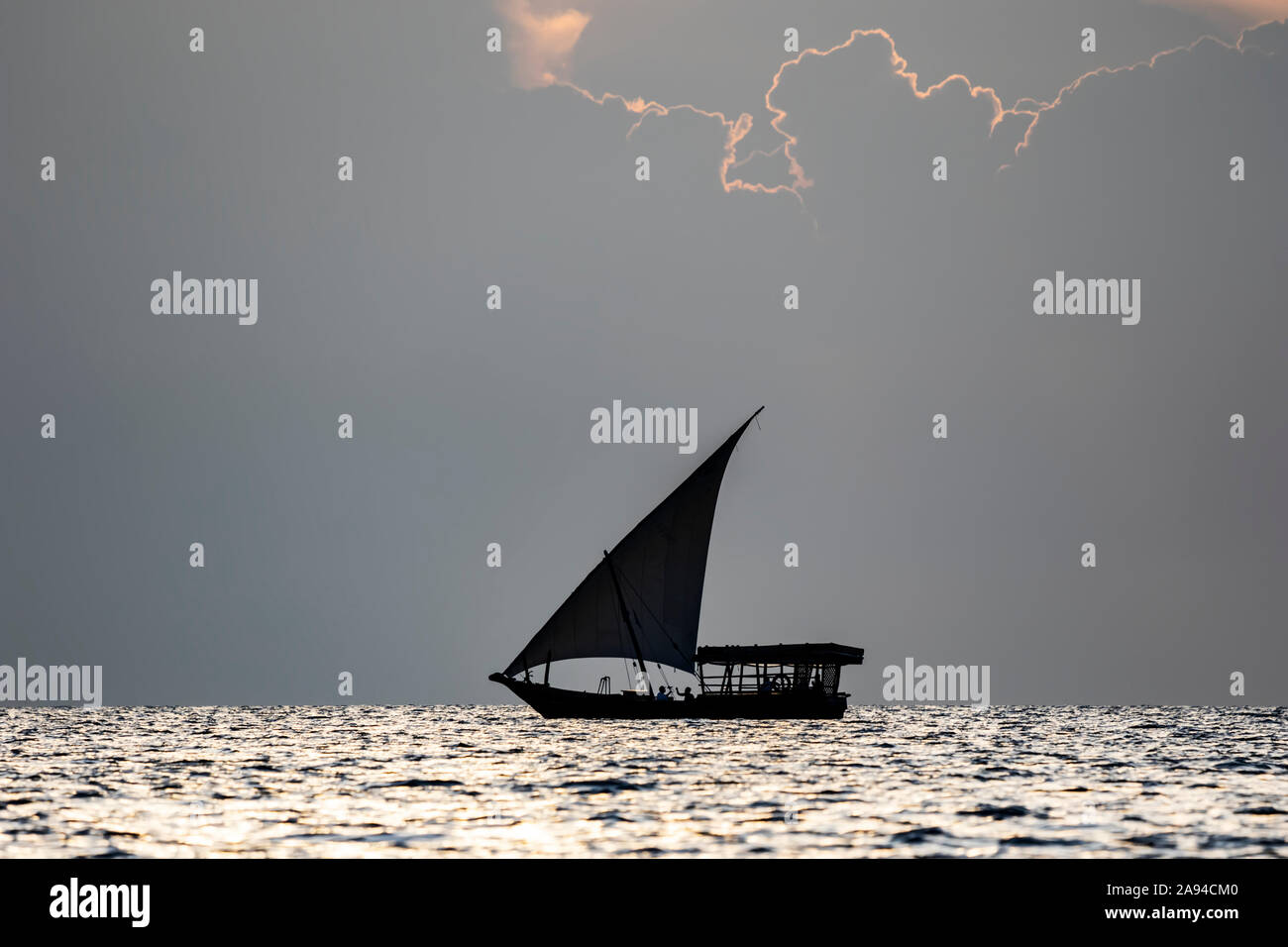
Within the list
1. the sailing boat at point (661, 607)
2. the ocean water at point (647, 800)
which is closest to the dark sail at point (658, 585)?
the sailing boat at point (661, 607)

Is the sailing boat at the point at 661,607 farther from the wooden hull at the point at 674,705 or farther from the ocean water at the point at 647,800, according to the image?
the ocean water at the point at 647,800

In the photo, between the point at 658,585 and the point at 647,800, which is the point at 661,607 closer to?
the point at 658,585

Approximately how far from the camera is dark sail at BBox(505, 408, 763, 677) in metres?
87.0

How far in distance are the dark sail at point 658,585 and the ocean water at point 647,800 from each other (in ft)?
59.3

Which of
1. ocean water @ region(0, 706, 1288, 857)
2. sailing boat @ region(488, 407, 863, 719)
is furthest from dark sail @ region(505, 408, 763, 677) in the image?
ocean water @ region(0, 706, 1288, 857)

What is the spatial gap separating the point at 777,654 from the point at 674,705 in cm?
812

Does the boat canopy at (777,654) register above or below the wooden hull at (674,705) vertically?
above

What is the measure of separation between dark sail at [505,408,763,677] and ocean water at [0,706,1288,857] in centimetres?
1807

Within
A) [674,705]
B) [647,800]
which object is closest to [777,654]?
[674,705]

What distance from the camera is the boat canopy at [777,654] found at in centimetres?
9575

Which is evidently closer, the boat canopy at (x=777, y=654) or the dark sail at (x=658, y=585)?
the dark sail at (x=658, y=585)

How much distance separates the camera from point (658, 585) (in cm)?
8781

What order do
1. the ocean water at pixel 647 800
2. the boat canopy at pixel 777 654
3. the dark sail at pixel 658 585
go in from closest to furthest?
the ocean water at pixel 647 800 → the dark sail at pixel 658 585 → the boat canopy at pixel 777 654
